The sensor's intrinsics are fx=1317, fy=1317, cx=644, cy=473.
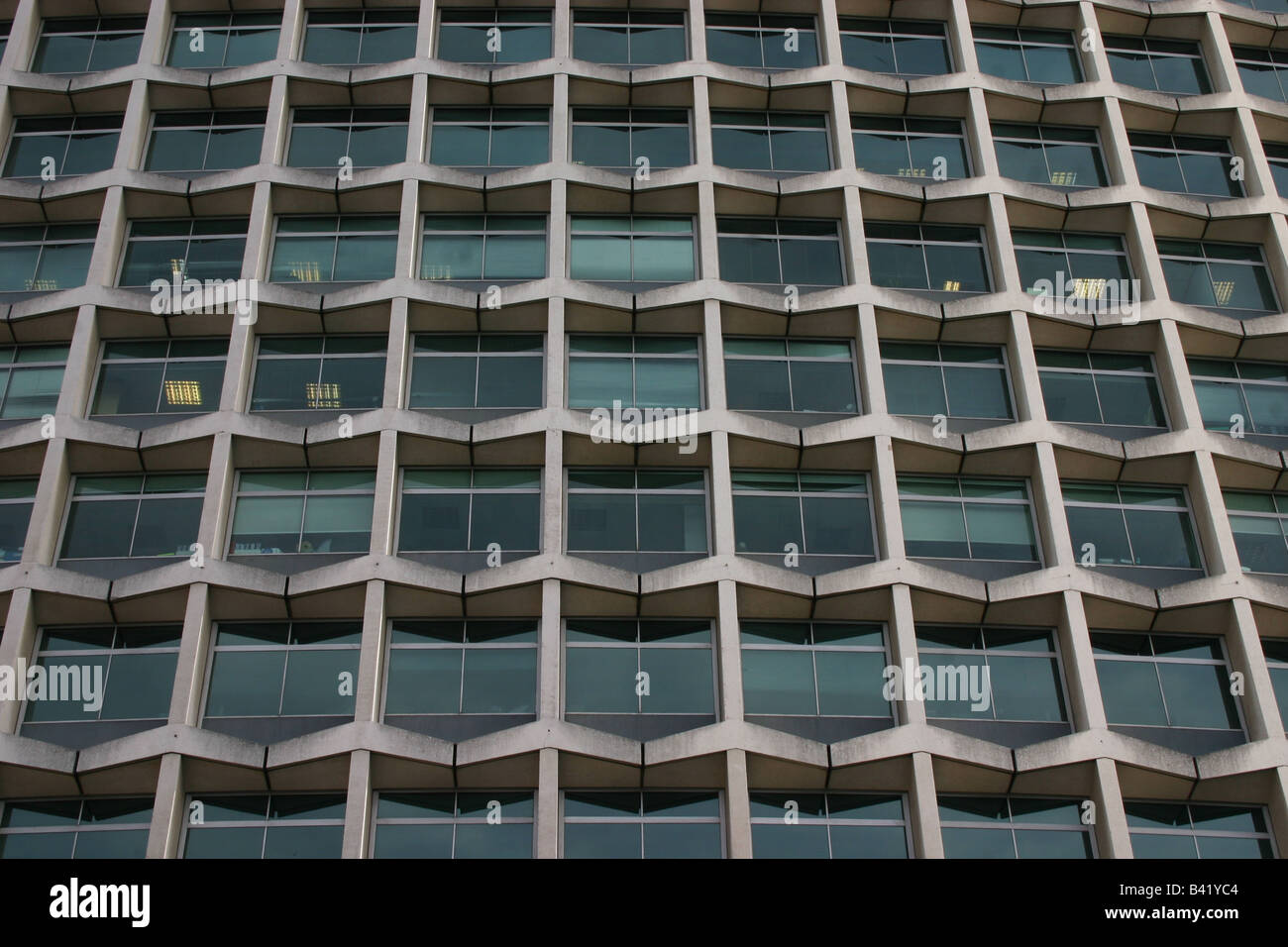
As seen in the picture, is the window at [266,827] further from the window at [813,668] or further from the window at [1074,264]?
the window at [1074,264]

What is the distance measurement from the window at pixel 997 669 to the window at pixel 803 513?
2568 mm

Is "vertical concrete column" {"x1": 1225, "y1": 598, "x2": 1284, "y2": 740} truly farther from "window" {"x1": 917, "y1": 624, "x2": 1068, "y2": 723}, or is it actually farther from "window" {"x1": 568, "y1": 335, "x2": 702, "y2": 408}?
"window" {"x1": 568, "y1": 335, "x2": 702, "y2": 408}

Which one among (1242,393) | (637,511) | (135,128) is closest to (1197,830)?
(1242,393)

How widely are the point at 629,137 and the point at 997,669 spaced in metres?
16.4

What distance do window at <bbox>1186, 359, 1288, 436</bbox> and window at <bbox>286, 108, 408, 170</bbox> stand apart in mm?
20788

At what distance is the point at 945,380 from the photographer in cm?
3134

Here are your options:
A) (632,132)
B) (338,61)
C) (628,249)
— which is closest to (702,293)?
(628,249)

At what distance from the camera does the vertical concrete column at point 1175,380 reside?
30.1 meters

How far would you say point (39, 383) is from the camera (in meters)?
30.8

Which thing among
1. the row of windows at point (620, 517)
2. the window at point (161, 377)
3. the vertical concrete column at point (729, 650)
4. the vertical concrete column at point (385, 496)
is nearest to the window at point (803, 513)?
the row of windows at point (620, 517)

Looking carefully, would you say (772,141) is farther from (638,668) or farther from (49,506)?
(49,506)

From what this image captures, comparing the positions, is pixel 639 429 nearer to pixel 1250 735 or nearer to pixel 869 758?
pixel 869 758

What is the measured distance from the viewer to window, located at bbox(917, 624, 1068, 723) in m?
27.2

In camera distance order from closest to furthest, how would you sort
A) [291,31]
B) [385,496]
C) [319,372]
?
[385,496] → [319,372] → [291,31]
